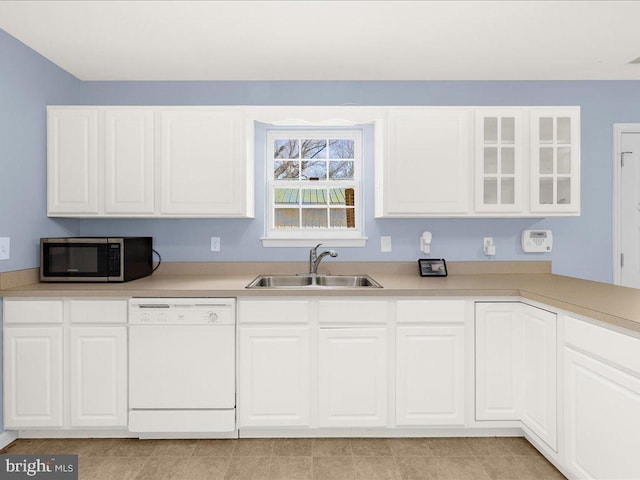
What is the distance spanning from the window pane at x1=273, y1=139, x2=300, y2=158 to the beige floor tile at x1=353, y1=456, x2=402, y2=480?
2.23m

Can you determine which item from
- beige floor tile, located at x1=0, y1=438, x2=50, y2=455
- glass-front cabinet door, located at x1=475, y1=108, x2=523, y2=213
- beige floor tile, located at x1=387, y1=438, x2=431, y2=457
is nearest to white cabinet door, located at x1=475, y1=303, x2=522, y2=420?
beige floor tile, located at x1=387, y1=438, x2=431, y2=457

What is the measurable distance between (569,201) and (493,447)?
1.72m

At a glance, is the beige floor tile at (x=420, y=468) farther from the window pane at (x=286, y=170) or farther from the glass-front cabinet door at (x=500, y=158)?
the window pane at (x=286, y=170)

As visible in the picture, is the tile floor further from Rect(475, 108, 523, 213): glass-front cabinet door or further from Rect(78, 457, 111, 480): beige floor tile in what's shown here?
Rect(475, 108, 523, 213): glass-front cabinet door

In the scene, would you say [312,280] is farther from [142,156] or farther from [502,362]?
[142,156]

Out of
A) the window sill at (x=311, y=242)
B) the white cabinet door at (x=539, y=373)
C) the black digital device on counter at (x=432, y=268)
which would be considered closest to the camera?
the white cabinet door at (x=539, y=373)

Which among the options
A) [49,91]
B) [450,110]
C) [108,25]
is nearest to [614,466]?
[450,110]

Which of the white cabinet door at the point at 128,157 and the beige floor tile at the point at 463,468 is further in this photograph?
the white cabinet door at the point at 128,157

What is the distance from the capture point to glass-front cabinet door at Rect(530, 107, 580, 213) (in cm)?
291

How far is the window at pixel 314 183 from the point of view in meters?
3.35

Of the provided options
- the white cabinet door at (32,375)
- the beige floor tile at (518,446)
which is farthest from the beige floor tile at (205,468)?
the beige floor tile at (518,446)

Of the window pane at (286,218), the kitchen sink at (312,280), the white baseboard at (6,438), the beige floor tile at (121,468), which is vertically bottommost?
the beige floor tile at (121,468)

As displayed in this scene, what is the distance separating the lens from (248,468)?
89.3 inches

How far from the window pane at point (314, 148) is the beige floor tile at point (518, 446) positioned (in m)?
2.37
